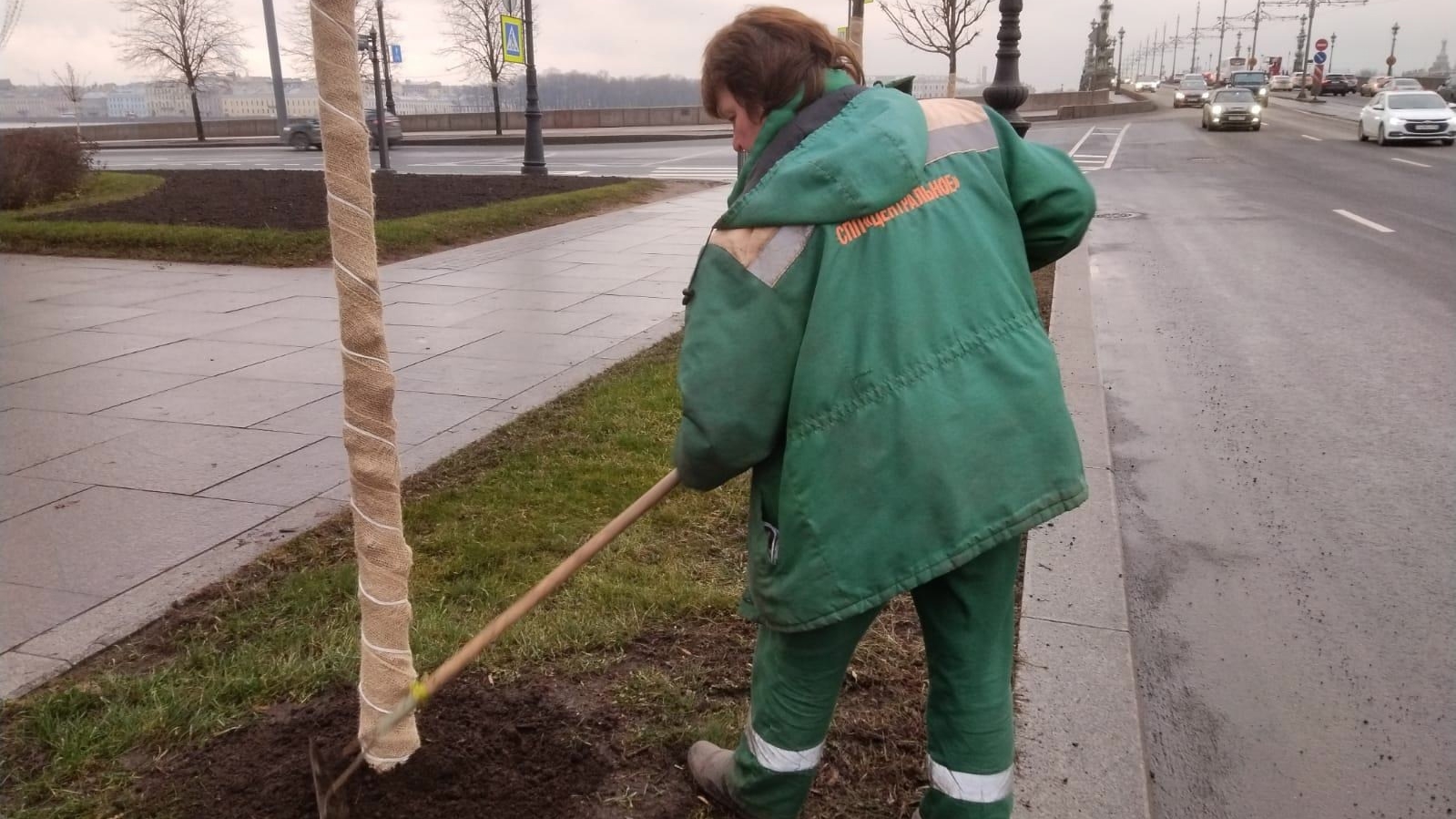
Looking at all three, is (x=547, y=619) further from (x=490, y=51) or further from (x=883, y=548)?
(x=490, y=51)

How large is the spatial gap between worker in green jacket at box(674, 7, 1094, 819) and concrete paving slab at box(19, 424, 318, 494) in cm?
348

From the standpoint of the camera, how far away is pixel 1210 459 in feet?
16.6

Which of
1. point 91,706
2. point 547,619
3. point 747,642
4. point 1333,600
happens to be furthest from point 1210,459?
point 91,706

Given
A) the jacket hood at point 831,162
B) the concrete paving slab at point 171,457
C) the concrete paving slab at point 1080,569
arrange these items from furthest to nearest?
1. the concrete paving slab at point 171,457
2. the concrete paving slab at point 1080,569
3. the jacket hood at point 831,162

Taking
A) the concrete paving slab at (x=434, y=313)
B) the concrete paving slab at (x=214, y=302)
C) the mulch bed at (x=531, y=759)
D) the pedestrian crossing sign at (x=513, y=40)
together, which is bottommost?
the mulch bed at (x=531, y=759)

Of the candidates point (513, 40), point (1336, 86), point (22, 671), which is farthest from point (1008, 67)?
point (1336, 86)

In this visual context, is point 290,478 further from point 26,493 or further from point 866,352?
point 866,352

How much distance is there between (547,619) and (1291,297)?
7.49 m

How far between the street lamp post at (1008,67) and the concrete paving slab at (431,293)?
5.05 m

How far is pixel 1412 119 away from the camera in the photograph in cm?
2472

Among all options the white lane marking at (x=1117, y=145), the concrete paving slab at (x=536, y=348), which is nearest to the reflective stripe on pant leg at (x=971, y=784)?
the concrete paving slab at (x=536, y=348)

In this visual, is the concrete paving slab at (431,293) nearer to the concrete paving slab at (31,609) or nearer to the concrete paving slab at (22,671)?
the concrete paving slab at (31,609)

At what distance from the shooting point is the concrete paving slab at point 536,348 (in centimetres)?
683

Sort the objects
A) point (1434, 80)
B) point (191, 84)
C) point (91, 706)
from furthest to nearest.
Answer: point (1434, 80)
point (191, 84)
point (91, 706)
